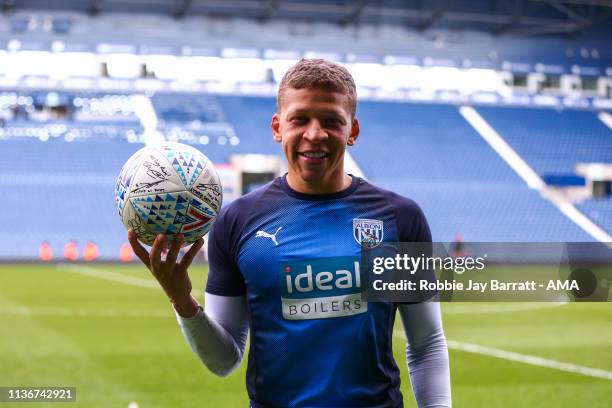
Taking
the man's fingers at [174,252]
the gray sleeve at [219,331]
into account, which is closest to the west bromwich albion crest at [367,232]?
the gray sleeve at [219,331]

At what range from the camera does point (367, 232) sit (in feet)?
9.24

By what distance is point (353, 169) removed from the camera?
34.5 meters

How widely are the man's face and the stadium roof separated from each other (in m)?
34.7

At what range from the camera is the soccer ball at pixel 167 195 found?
2973 millimetres

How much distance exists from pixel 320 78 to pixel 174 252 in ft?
2.33

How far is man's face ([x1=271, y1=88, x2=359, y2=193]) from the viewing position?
269 centimetres

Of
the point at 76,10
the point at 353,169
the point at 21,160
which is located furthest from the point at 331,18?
the point at 21,160

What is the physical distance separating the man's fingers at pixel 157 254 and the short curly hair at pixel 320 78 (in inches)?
22.9

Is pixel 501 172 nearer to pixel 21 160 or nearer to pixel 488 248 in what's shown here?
pixel 21 160

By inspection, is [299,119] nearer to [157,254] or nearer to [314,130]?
[314,130]

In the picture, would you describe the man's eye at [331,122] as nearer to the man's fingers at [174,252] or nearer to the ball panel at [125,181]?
the man's fingers at [174,252]

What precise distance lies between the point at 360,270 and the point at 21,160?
3135 centimetres

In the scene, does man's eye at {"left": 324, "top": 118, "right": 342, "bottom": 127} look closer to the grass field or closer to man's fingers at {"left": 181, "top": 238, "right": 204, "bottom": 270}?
man's fingers at {"left": 181, "top": 238, "right": 204, "bottom": 270}

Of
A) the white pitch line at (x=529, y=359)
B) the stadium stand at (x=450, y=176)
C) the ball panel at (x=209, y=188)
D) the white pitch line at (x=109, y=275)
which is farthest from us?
the stadium stand at (x=450, y=176)
